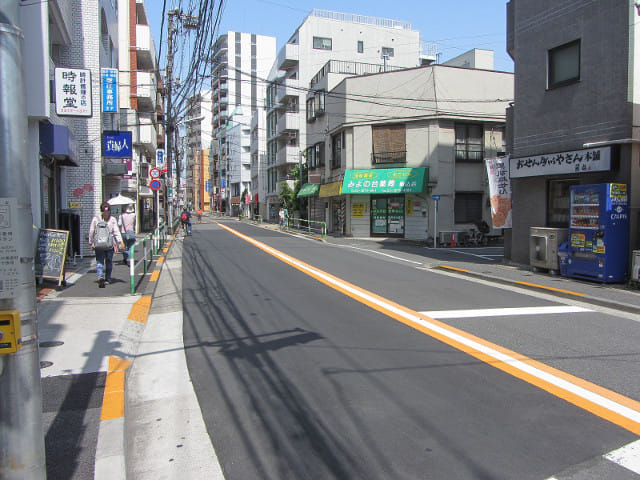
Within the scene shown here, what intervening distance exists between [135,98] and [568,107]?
2659 cm

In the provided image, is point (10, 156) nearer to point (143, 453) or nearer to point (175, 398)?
point (143, 453)

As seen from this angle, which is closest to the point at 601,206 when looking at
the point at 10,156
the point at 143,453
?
the point at 143,453

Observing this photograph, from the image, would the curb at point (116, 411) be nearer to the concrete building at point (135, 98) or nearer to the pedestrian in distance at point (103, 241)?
the pedestrian in distance at point (103, 241)

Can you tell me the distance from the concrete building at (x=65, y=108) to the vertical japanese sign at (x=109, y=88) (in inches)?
9.0

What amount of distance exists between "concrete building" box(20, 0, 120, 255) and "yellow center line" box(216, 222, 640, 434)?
330 inches

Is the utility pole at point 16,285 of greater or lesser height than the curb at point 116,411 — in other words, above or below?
above

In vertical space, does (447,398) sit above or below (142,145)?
below

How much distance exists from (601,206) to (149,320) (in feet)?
33.0

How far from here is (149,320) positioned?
27.4 ft

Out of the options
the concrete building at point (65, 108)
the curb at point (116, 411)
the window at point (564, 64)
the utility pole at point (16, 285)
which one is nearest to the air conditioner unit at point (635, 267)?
the window at point (564, 64)

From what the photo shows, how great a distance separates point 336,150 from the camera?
31.2 meters

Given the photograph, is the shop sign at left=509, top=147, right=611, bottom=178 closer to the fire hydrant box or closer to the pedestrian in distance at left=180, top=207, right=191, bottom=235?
the fire hydrant box

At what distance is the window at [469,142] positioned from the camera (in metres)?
27.5

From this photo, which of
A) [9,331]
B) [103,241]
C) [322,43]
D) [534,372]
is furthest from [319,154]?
[9,331]
